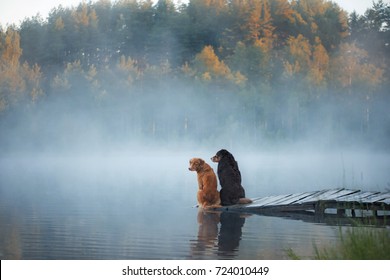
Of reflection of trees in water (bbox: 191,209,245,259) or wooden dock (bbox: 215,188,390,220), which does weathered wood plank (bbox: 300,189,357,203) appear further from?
reflection of trees in water (bbox: 191,209,245,259)

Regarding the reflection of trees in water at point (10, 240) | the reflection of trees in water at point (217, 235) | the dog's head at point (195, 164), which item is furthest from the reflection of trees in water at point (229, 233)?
the reflection of trees in water at point (10, 240)

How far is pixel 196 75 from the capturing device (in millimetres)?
22719

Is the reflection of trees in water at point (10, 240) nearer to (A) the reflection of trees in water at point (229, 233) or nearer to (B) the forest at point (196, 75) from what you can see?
(A) the reflection of trees in water at point (229, 233)

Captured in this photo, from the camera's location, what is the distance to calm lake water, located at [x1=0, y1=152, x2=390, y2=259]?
5.73 m

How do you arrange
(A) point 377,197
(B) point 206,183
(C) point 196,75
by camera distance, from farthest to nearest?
(C) point 196,75 → (B) point 206,183 → (A) point 377,197

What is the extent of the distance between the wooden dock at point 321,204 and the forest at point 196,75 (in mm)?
5078

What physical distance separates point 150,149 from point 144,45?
3.26 meters

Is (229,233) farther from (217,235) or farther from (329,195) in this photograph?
(329,195)

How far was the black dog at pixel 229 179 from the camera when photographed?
777cm

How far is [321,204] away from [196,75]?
15.6 metres

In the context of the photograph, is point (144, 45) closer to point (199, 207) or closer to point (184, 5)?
point (184, 5)

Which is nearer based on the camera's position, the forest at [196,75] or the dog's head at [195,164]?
the dog's head at [195,164]

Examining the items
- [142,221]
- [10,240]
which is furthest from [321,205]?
[10,240]

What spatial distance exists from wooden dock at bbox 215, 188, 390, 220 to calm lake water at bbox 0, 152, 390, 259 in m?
0.22
